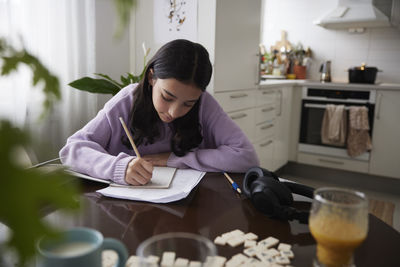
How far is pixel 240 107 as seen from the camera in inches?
108

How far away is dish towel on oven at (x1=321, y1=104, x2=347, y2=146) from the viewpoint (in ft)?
10.9

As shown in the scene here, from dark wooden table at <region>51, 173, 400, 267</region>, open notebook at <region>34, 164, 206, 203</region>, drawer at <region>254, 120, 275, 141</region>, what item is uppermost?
open notebook at <region>34, 164, 206, 203</region>

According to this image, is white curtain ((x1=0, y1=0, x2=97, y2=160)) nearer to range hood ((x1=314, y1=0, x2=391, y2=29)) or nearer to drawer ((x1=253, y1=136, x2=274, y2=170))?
drawer ((x1=253, y1=136, x2=274, y2=170))

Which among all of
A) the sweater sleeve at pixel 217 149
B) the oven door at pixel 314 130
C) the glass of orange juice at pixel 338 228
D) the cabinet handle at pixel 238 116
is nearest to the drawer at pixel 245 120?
the cabinet handle at pixel 238 116

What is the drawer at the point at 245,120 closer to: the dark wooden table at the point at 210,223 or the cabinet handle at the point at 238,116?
the cabinet handle at the point at 238,116

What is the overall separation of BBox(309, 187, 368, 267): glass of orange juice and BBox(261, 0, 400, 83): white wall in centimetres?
368

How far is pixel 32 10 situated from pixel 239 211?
5.67 ft

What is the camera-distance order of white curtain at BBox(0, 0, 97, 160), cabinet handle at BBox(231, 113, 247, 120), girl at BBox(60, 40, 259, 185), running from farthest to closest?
1. cabinet handle at BBox(231, 113, 247, 120)
2. white curtain at BBox(0, 0, 97, 160)
3. girl at BBox(60, 40, 259, 185)

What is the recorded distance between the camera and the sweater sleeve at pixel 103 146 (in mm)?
1032

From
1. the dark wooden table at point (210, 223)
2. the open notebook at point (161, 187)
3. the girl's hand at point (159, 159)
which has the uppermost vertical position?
the girl's hand at point (159, 159)

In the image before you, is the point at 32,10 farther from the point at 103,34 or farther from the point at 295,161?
the point at 295,161

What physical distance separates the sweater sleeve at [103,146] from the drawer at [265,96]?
177cm

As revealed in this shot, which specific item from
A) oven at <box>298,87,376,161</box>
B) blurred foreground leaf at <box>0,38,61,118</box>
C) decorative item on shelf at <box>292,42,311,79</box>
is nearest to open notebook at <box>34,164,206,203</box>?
blurred foreground leaf at <box>0,38,61,118</box>

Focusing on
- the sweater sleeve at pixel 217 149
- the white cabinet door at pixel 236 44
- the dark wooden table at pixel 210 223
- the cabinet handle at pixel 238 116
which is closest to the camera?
the dark wooden table at pixel 210 223
